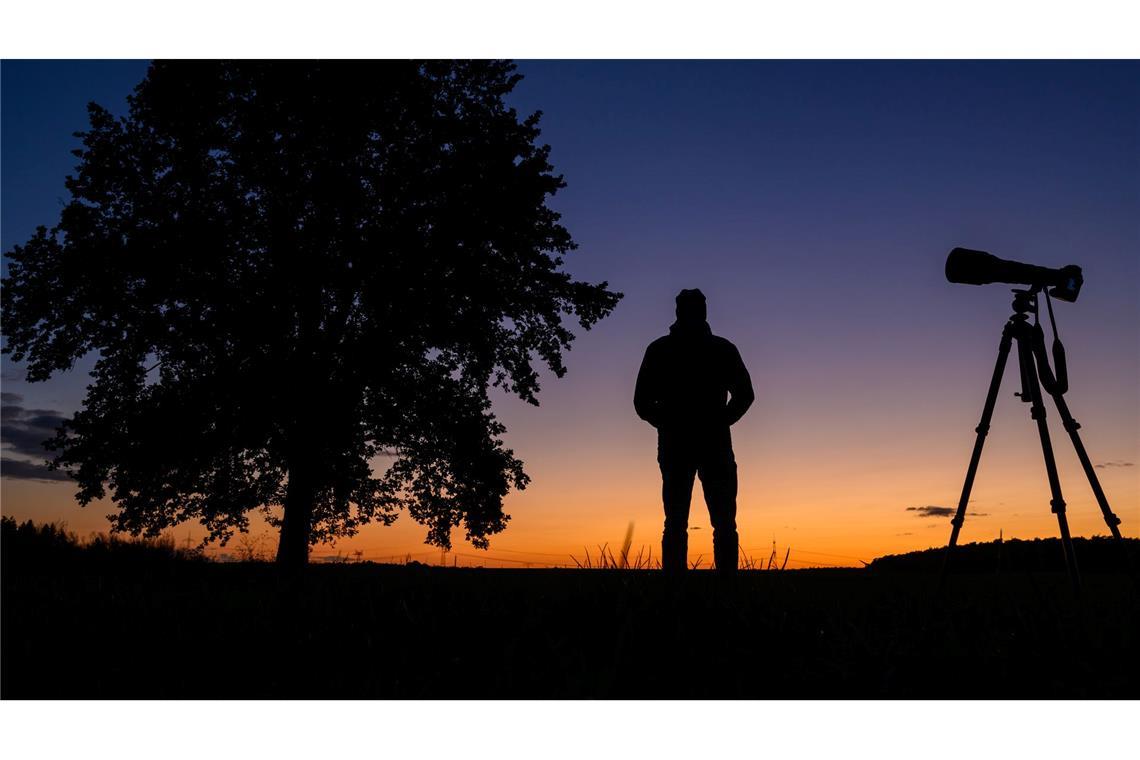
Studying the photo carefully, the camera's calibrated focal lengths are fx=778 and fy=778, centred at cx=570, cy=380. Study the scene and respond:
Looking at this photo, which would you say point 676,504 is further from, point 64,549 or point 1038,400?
point 64,549

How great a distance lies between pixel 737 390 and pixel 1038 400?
248 cm

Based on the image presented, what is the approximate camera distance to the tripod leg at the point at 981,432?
5.30 m

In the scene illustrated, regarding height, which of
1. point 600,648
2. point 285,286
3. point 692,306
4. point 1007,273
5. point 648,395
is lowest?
point 600,648

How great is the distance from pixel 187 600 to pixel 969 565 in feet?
34.5

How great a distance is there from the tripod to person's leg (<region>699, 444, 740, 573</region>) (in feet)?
6.88

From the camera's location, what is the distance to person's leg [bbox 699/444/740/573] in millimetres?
7031

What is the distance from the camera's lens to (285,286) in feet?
48.9

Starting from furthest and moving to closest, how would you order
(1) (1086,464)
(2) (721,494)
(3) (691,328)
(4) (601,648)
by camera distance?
(3) (691,328) → (2) (721,494) → (1) (1086,464) → (4) (601,648)

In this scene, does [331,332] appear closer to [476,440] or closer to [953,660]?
[476,440]

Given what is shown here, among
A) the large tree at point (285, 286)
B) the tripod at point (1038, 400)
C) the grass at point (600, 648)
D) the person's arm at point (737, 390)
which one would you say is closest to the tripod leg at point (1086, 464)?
the tripod at point (1038, 400)

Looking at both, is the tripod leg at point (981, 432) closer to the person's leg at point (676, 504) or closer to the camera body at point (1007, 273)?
the camera body at point (1007, 273)

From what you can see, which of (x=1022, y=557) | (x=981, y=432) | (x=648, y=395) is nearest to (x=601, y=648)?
(x=981, y=432)

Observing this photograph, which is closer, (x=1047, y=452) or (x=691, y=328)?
(x=1047, y=452)

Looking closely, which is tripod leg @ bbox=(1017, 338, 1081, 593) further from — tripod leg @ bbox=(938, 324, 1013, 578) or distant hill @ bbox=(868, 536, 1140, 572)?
distant hill @ bbox=(868, 536, 1140, 572)
